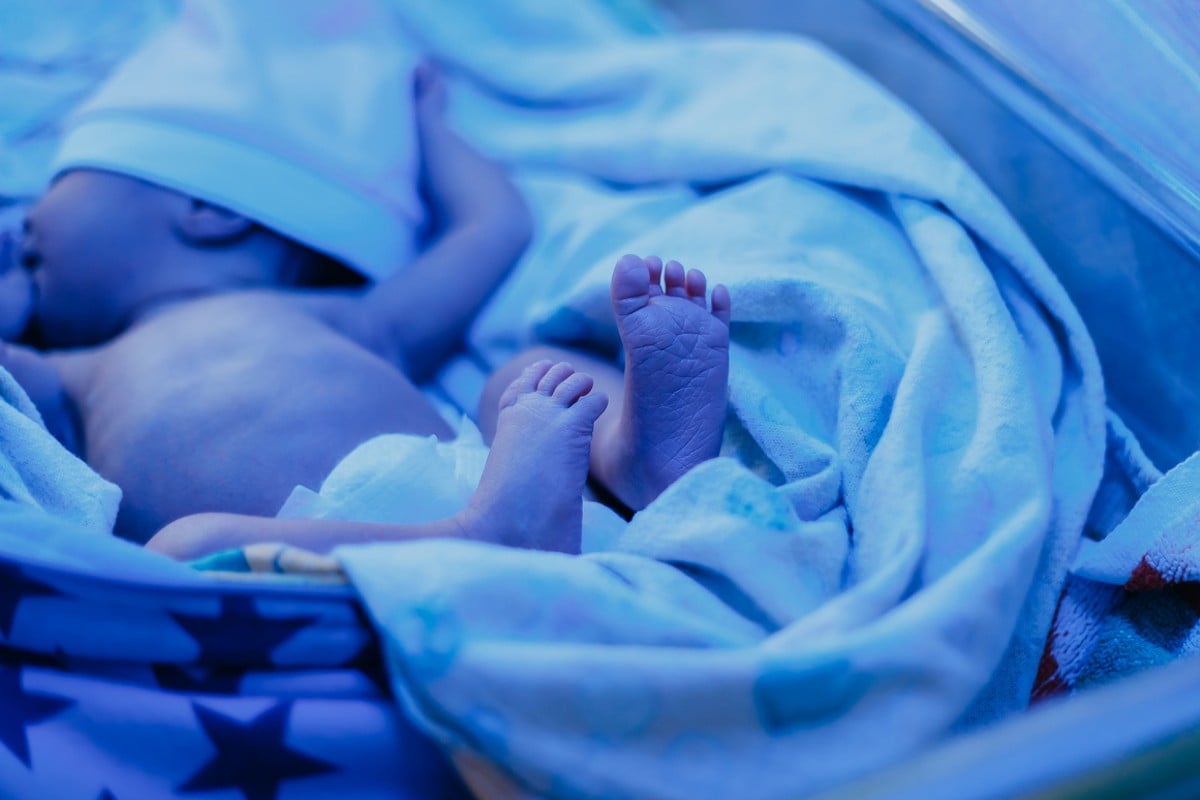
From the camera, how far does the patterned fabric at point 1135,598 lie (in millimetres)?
674

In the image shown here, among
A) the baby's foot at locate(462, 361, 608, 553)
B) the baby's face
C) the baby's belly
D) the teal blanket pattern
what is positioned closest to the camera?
the teal blanket pattern

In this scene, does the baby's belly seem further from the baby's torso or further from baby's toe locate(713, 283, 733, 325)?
baby's toe locate(713, 283, 733, 325)

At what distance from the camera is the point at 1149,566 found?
26.7 inches

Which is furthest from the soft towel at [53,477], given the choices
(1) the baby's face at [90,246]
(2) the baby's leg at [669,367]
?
(2) the baby's leg at [669,367]

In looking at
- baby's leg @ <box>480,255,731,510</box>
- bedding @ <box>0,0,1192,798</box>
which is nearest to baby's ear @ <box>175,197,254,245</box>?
bedding @ <box>0,0,1192,798</box>

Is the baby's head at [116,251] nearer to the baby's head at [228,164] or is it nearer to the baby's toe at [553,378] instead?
the baby's head at [228,164]

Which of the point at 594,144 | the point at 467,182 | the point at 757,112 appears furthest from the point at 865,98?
the point at 467,182

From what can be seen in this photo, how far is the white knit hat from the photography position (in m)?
1.03

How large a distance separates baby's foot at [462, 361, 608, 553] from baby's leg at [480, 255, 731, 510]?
4cm

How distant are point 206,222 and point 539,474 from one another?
55 centimetres

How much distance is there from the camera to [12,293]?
1.00 meters

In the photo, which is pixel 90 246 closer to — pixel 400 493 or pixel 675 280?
pixel 400 493

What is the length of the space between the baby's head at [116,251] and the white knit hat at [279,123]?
21mm

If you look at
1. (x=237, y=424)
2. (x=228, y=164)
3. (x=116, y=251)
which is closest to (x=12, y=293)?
(x=116, y=251)
